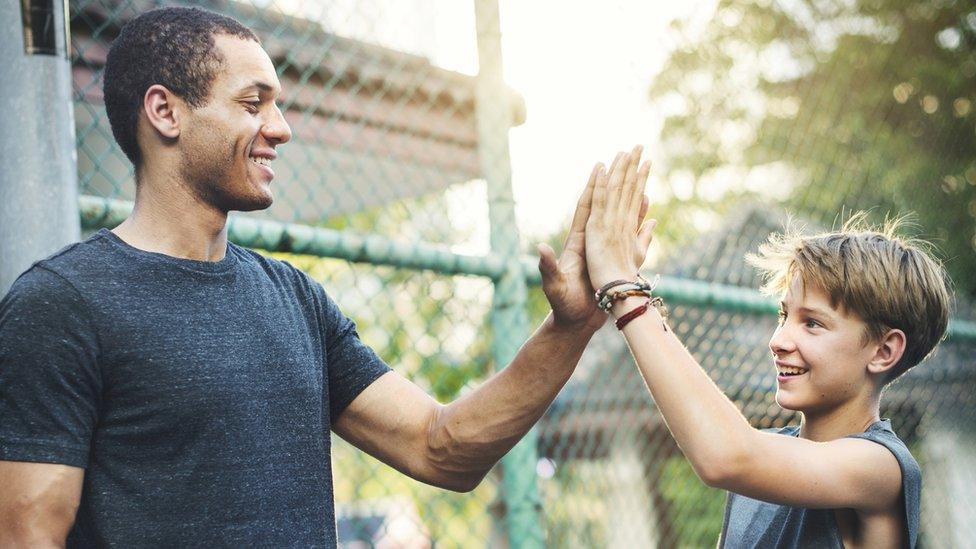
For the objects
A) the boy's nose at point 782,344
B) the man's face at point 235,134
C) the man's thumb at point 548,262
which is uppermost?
the man's face at point 235,134

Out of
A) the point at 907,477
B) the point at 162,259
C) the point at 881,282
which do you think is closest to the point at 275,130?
the point at 162,259

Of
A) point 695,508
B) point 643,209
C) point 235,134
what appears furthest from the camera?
point 695,508

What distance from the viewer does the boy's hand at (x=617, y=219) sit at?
1851 millimetres

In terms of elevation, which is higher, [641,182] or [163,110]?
[163,110]

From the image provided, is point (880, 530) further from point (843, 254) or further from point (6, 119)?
point (6, 119)

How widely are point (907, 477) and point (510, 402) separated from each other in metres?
0.75

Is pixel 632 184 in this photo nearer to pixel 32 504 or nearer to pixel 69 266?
pixel 69 266

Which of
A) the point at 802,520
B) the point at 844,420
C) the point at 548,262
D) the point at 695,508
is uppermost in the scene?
the point at 548,262

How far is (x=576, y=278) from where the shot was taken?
1.95 meters

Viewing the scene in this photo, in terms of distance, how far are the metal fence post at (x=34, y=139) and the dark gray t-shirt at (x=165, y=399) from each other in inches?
8.7

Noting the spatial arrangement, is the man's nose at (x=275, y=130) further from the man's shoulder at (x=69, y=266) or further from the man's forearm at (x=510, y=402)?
the man's forearm at (x=510, y=402)

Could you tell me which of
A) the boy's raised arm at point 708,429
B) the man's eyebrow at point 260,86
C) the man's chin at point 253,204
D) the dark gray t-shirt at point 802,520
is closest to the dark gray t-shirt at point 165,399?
the man's chin at point 253,204

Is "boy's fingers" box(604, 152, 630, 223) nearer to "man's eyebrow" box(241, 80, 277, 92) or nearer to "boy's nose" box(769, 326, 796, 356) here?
"boy's nose" box(769, 326, 796, 356)

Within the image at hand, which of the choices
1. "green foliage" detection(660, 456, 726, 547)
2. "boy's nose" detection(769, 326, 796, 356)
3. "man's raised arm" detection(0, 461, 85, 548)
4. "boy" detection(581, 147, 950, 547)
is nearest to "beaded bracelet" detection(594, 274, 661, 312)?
"boy" detection(581, 147, 950, 547)
